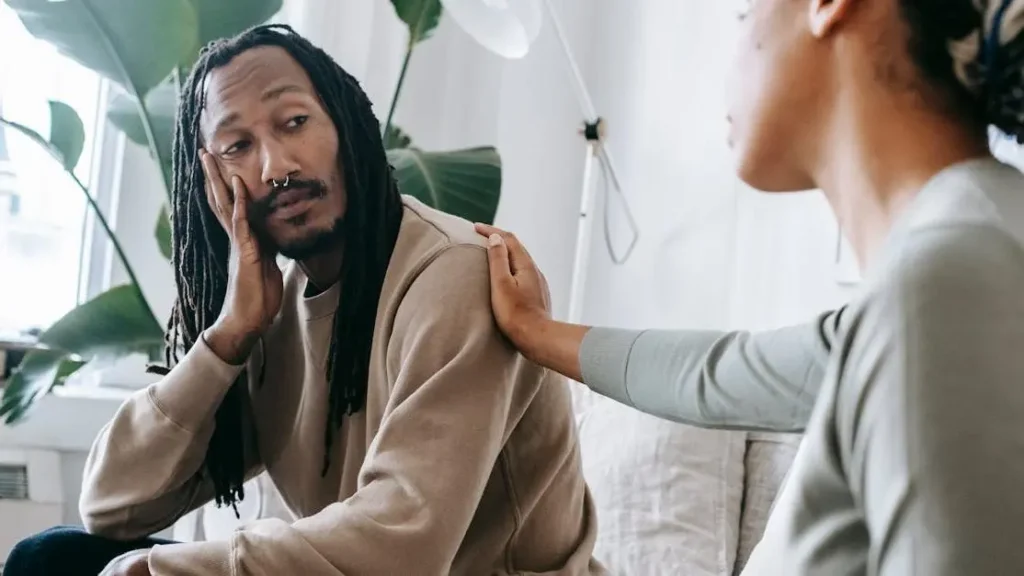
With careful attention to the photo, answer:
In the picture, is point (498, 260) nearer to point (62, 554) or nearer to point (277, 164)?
point (277, 164)

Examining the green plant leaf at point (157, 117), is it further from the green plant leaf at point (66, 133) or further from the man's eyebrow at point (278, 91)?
the man's eyebrow at point (278, 91)

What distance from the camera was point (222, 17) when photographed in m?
1.46

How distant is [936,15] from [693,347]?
316mm

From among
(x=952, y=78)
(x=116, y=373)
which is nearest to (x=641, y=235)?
(x=116, y=373)

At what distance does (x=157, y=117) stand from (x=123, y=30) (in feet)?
0.56

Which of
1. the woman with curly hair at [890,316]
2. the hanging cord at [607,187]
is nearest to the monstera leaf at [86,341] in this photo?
the hanging cord at [607,187]

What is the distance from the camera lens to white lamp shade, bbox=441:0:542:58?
1441 mm

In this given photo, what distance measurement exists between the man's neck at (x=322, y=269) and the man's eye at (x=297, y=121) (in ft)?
0.42

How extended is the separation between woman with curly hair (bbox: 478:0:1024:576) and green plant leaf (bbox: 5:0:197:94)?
3.21 feet

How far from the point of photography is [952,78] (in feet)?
1.79

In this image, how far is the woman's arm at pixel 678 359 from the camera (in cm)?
65

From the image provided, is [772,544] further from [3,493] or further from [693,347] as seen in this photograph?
[3,493]

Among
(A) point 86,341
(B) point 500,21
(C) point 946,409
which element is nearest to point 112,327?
(A) point 86,341

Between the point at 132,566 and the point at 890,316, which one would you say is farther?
the point at 132,566
